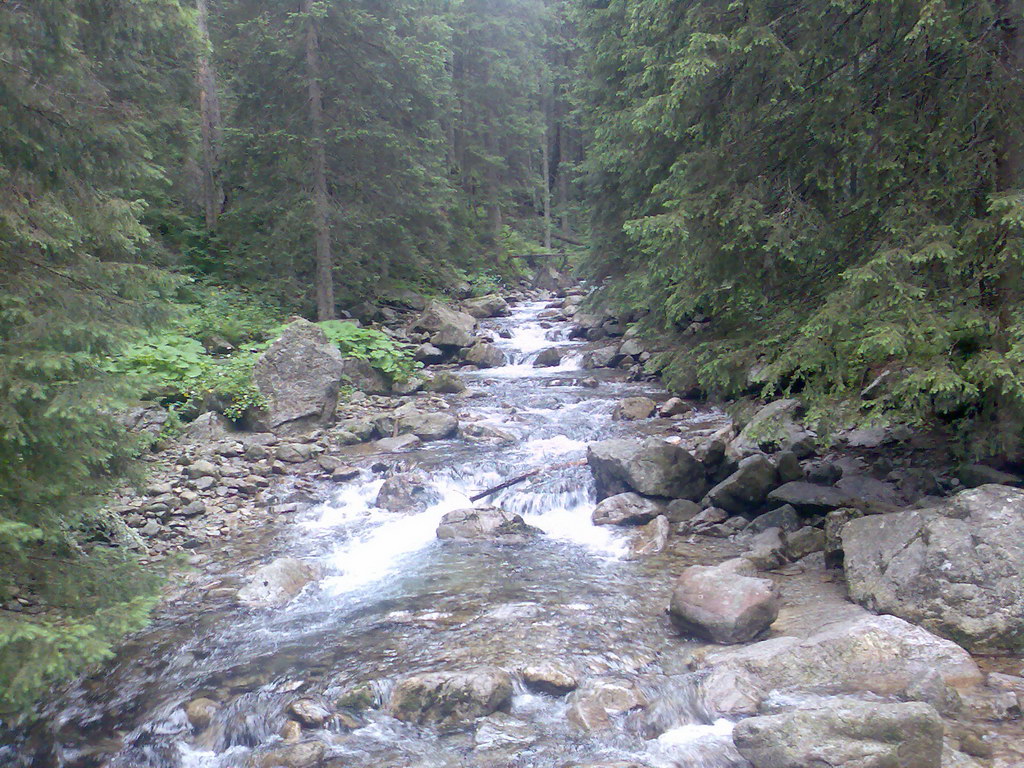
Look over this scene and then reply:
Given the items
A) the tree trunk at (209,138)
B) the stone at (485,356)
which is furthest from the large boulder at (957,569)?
the tree trunk at (209,138)

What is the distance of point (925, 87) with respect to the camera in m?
6.79

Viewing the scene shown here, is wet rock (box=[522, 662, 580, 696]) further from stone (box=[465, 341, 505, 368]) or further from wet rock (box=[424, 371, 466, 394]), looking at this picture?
stone (box=[465, 341, 505, 368])

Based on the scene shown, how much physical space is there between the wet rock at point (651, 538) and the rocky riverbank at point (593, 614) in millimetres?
30

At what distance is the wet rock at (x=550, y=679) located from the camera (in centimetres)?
589

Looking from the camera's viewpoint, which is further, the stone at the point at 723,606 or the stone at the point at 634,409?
the stone at the point at 634,409

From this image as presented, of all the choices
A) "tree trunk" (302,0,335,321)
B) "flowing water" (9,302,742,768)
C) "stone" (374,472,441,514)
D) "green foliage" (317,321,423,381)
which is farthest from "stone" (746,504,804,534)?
"tree trunk" (302,0,335,321)

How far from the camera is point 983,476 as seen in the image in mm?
7441

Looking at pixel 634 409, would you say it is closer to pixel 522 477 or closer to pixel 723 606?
pixel 522 477

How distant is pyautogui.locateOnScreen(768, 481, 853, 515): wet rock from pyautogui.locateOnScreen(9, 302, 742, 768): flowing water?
1721 millimetres

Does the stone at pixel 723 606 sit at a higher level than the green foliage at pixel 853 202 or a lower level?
lower

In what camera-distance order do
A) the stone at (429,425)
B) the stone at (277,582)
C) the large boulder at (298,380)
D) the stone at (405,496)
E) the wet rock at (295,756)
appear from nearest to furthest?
the wet rock at (295,756)
the stone at (277,582)
the stone at (405,496)
the large boulder at (298,380)
the stone at (429,425)

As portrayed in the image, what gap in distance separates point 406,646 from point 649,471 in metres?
4.67

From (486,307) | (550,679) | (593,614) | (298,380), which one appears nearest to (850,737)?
(550,679)

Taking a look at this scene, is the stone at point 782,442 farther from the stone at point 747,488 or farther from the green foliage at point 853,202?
the green foliage at point 853,202
